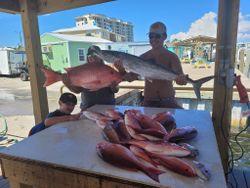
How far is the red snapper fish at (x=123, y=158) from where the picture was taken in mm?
941

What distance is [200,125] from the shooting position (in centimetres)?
156

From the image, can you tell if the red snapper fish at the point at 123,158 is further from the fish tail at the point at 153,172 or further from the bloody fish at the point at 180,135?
the bloody fish at the point at 180,135

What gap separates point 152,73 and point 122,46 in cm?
1524

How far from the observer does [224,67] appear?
5.84 ft

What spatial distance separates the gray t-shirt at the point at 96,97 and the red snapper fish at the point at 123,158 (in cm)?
133

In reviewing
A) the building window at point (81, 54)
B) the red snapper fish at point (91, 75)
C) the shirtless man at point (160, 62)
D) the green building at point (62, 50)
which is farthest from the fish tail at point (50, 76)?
the building window at point (81, 54)

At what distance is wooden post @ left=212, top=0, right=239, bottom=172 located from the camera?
67.9 inches

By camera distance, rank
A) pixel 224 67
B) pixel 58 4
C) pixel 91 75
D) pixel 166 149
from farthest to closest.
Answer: pixel 58 4 → pixel 224 67 → pixel 91 75 → pixel 166 149

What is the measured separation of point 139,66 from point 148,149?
2.90 ft

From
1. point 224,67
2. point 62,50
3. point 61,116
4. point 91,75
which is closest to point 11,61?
point 62,50

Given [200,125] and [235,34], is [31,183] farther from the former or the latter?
[235,34]

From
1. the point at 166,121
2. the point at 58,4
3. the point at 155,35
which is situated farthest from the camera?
the point at 58,4

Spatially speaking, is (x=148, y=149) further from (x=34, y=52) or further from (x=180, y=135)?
(x=34, y=52)

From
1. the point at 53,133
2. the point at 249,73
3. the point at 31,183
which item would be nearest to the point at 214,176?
the point at 31,183
